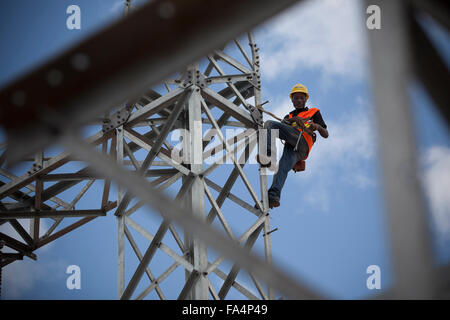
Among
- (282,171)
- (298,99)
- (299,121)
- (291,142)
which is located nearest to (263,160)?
(282,171)

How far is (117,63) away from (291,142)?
706 cm

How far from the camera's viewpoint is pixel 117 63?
2629 mm

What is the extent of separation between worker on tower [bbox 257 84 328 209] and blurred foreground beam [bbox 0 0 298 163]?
6.22m

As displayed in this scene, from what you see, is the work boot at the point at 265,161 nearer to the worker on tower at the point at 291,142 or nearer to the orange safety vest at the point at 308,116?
the worker on tower at the point at 291,142

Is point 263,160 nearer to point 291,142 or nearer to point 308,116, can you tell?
point 291,142

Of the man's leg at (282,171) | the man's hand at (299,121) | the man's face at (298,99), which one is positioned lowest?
the man's leg at (282,171)

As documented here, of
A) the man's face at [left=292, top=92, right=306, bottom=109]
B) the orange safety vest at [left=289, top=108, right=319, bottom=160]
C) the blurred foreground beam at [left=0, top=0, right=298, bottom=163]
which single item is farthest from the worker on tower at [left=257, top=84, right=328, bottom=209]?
the blurred foreground beam at [left=0, top=0, right=298, bottom=163]

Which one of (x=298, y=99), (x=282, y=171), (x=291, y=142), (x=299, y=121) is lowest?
(x=282, y=171)

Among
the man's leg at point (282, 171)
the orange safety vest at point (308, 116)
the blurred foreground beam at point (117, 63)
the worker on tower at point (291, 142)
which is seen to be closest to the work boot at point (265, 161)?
the worker on tower at point (291, 142)

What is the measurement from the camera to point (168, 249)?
24.5ft

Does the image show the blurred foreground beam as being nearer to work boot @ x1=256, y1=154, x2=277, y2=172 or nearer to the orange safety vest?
work boot @ x1=256, y1=154, x2=277, y2=172

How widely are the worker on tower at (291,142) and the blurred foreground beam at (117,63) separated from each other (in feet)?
20.4

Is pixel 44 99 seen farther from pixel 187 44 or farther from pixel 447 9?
pixel 447 9

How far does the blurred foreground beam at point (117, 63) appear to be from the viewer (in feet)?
8.23
